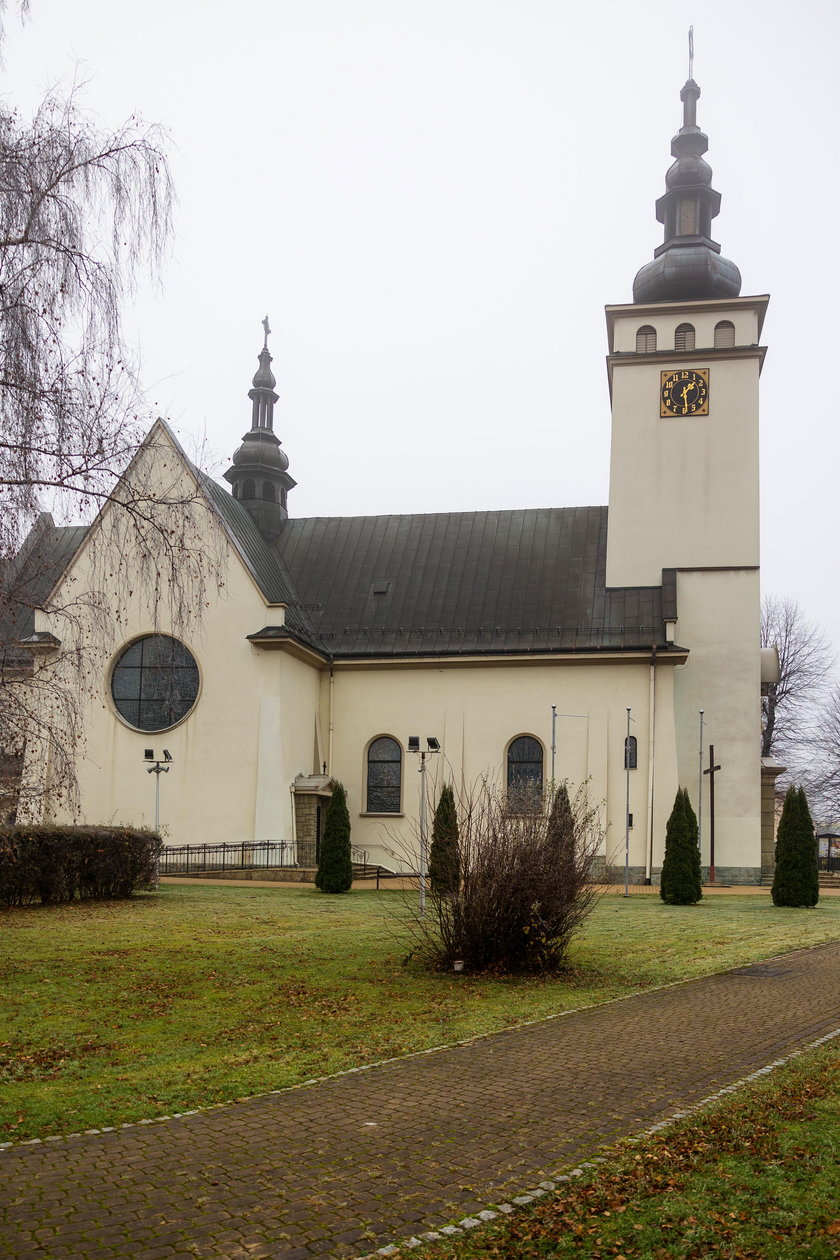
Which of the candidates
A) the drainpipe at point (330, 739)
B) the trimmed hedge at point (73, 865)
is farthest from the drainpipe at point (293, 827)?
the trimmed hedge at point (73, 865)

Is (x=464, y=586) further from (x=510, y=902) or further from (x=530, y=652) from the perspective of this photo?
(x=510, y=902)

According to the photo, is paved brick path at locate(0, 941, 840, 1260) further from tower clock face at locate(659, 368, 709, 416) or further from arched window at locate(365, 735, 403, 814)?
tower clock face at locate(659, 368, 709, 416)

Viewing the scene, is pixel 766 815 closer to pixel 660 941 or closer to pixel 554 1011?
pixel 660 941

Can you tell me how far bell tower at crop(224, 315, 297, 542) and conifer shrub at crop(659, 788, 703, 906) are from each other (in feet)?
62.6

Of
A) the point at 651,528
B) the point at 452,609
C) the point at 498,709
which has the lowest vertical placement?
the point at 498,709

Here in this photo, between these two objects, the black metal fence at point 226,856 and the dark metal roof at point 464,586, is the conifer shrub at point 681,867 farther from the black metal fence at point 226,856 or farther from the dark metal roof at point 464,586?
the black metal fence at point 226,856

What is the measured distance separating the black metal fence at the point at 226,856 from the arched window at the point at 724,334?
829 inches

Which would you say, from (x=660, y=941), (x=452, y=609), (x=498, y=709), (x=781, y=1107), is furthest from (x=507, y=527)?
(x=781, y=1107)

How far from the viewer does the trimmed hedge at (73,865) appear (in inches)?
763

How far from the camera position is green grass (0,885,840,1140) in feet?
24.5

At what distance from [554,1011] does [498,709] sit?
22996 mm

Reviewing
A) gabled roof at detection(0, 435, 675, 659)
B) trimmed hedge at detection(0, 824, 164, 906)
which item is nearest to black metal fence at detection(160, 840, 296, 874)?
gabled roof at detection(0, 435, 675, 659)

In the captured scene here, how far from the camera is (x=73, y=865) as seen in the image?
67.1ft

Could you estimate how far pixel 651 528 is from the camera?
1368 inches
